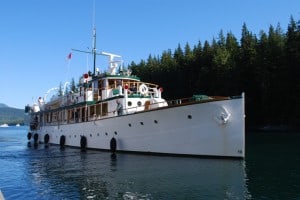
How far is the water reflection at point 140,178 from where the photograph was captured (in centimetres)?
1645

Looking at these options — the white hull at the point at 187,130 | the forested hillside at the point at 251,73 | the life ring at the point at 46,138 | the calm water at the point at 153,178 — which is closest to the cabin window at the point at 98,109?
the white hull at the point at 187,130

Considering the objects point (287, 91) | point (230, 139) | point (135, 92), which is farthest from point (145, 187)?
point (287, 91)

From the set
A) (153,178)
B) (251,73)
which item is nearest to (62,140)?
(153,178)

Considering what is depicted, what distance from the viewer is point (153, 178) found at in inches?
768

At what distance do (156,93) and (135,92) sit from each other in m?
2.06

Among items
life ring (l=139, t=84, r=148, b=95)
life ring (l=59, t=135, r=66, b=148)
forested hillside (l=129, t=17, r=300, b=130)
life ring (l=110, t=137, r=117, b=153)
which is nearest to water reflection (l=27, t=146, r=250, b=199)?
life ring (l=110, t=137, r=117, b=153)

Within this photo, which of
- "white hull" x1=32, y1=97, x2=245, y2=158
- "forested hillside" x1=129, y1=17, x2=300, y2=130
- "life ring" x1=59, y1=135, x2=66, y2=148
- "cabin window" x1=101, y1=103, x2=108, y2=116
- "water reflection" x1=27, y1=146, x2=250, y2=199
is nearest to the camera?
"water reflection" x1=27, y1=146, x2=250, y2=199

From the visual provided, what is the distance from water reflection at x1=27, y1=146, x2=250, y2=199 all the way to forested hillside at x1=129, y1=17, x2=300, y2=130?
41741 mm

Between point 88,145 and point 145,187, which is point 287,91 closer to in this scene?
point 88,145

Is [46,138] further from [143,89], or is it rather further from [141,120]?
[141,120]

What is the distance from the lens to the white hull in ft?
80.3

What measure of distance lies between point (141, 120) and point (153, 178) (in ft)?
27.6

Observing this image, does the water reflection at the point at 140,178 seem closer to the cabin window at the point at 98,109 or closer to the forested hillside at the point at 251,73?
the cabin window at the point at 98,109

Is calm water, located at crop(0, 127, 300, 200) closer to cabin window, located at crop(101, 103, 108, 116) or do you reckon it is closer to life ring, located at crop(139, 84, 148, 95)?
cabin window, located at crop(101, 103, 108, 116)
